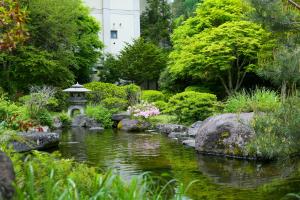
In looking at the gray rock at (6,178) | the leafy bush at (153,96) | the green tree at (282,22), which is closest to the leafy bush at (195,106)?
the leafy bush at (153,96)

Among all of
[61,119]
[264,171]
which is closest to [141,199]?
[264,171]

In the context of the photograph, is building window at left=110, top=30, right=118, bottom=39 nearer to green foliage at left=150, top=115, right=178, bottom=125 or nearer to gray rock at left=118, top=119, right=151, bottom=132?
green foliage at left=150, top=115, right=178, bottom=125

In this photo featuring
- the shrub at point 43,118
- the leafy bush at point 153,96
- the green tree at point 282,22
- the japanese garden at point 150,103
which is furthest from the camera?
the leafy bush at point 153,96

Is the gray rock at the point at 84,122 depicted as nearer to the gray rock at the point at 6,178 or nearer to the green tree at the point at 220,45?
the green tree at the point at 220,45

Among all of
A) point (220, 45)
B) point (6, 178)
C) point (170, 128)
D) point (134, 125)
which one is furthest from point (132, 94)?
point (6, 178)

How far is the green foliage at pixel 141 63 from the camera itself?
3178 centimetres

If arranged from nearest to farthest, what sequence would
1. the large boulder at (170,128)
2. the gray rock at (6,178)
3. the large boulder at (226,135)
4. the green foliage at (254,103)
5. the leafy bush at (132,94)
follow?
the gray rock at (6,178), the large boulder at (226,135), the green foliage at (254,103), the large boulder at (170,128), the leafy bush at (132,94)

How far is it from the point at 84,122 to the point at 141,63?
1152cm

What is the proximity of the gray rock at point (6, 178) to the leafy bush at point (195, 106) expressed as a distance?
14.1 m

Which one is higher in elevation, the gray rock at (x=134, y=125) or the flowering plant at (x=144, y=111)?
the flowering plant at (x=144, y=111)

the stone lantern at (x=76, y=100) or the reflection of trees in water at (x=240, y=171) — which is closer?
the reflection of trees in water at (x=240, y=171)

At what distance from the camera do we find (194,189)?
7.12 meters

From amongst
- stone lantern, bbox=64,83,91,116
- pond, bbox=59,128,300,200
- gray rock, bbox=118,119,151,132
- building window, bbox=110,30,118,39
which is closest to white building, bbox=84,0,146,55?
building window, bbox=110,30,118,39

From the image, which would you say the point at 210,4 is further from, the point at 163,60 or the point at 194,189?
the point at 194,189
